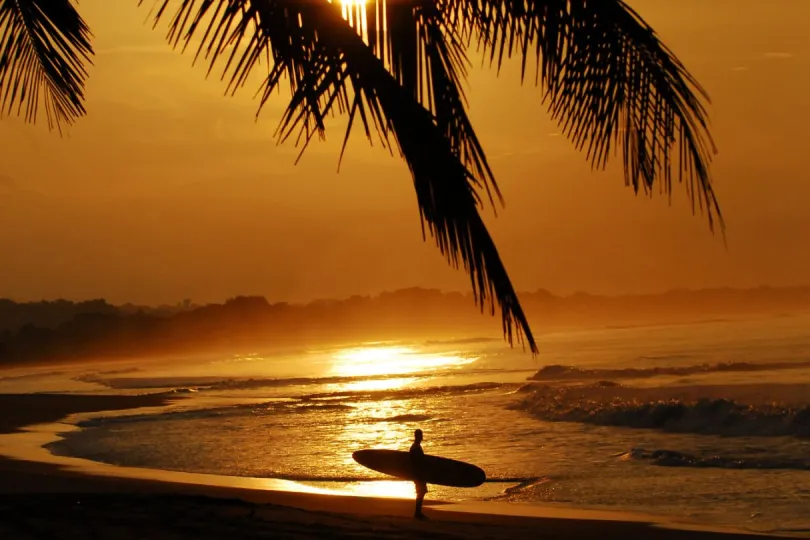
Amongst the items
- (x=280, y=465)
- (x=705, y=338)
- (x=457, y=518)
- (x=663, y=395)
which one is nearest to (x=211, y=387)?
(x=663, y=395)

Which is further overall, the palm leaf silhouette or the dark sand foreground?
the dark sand foreground

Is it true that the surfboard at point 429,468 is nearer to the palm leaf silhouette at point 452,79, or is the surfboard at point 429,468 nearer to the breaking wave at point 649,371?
the palm leaf silhouette at point 452,79

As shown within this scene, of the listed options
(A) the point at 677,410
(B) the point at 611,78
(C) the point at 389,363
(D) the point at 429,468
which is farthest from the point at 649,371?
(B) the point at 611,78

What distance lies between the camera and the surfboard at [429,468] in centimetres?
995

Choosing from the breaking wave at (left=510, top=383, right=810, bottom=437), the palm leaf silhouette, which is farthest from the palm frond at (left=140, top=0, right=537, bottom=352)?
the breaking wave at (left=510, top=383, right=810, bottom=437)

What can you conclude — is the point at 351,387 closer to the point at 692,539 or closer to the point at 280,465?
the point at 280,465

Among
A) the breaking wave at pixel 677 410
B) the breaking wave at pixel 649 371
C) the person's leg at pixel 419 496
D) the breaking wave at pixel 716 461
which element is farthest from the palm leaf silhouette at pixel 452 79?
the breaking wave at pixel 649 371

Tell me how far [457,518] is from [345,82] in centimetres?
750

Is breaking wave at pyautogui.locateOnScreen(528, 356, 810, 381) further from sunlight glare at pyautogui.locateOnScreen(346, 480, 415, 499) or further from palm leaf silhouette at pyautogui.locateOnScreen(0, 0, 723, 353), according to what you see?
palm leaf silhouette at pyautogui.locateOnScreen(0, 0, 723, 353)

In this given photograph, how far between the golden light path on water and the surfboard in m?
0.66

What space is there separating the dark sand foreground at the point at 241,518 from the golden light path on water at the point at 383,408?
119cm

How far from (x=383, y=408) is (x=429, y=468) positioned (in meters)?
13.2

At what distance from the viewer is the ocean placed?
1134cm

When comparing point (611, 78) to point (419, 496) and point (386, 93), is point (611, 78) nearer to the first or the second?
point (386, 93)
